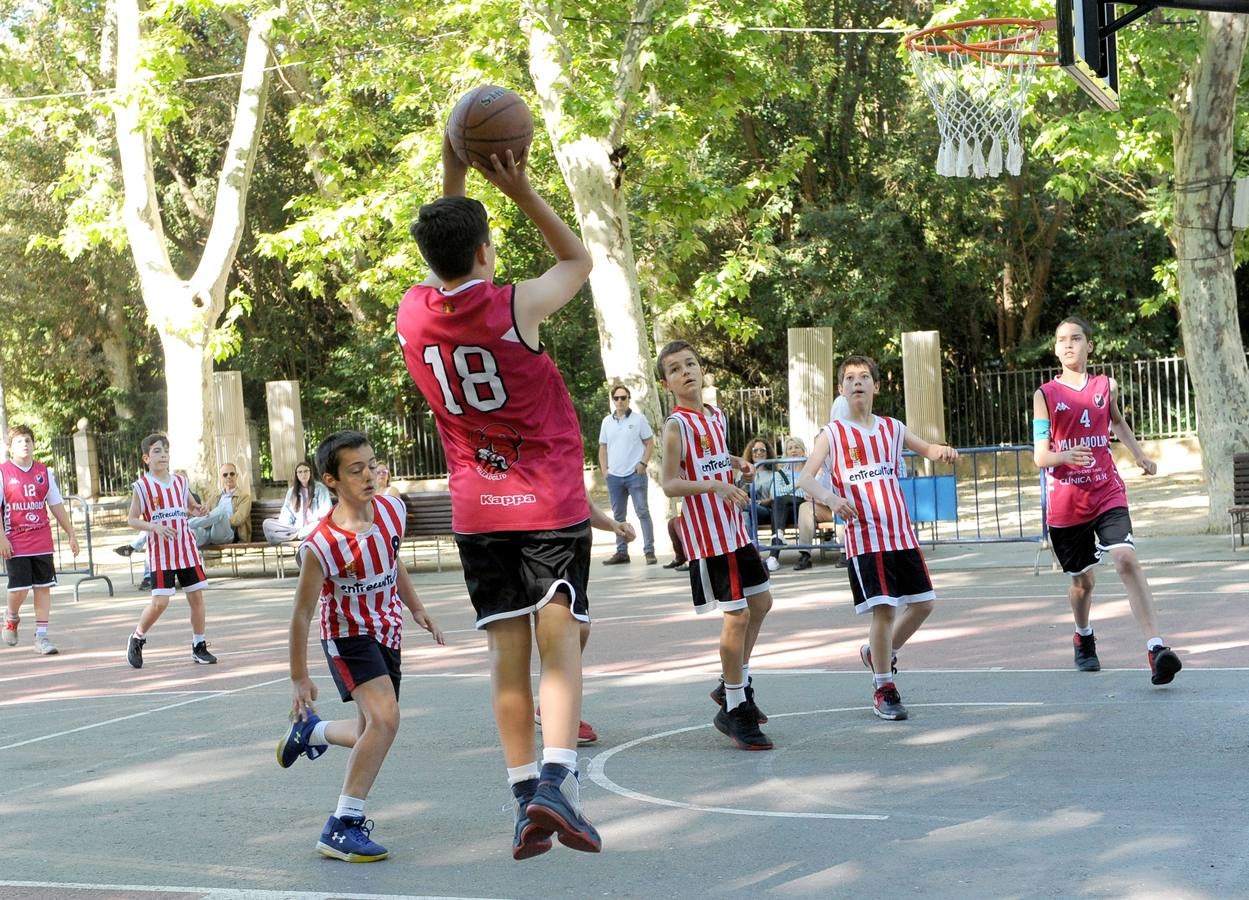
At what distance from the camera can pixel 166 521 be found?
12.4 meters

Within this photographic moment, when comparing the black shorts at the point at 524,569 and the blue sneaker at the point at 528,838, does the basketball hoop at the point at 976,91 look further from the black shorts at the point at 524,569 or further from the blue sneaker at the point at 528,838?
the blue sneaker at the point at 528,838

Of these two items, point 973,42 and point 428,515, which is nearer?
point 973,42

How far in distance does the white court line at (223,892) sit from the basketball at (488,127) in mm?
2485

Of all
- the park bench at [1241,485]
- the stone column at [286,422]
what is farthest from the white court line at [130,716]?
the stone column at [286,422]

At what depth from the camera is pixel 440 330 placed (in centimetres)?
464

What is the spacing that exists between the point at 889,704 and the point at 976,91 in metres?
10.7

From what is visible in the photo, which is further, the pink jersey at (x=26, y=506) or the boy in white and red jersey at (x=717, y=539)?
the pink jersey at (x=26, y=506)

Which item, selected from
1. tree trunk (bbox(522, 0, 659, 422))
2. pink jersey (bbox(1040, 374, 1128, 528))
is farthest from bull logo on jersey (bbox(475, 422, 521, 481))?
tree trunk (bbox(522, 0, 659, 422))

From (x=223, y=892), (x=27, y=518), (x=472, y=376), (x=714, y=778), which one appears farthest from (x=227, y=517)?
(x=472, y=376)

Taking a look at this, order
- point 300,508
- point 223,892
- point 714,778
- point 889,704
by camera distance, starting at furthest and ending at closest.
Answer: point 300,508, point 889,704, point 714,778, point 223,892

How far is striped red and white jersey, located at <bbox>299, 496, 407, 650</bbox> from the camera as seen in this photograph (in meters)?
5.83

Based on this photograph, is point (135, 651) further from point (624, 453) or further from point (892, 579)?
point (624, 453)

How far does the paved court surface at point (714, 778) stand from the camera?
→ 510 cm

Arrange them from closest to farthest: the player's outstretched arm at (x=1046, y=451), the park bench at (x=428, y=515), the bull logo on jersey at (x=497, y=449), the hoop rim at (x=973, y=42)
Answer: the bull logo on jersey at (x=497, y=449) < the player's outstretched arm at (x=1046, y=451) < the hoop rim at (x=973, y=42) < the park bench at (x=428, y=515)
